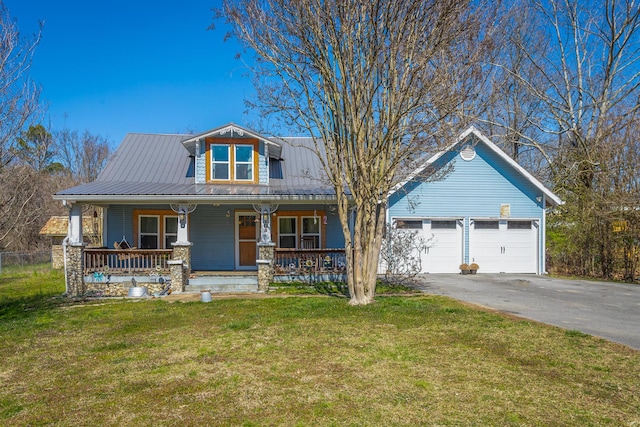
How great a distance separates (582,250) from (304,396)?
1610 centimetres

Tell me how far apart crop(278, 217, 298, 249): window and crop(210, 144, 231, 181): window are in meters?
2.50

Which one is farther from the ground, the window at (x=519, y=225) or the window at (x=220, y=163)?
the window at (x=220, y=163)

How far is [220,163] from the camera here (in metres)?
15.0

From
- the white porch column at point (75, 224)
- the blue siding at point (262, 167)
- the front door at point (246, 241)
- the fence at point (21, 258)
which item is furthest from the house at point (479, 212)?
the fence at point (21, 258)

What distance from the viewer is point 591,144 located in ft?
60.0

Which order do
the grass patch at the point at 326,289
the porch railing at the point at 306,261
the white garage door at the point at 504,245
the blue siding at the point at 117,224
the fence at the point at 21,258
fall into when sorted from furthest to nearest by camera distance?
1. the fence at the point at 21,258
2. the white garage door at the point at 504,245
3. the blue siding at the point at 117,224
4. the porch railing at the point at 306,261
5. the grass patch at the point at 326,289

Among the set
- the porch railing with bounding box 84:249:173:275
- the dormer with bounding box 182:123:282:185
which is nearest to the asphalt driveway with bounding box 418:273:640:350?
the dormer with bounding box 182:123:282:185

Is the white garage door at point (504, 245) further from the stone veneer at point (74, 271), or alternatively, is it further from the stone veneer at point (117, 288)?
the stone veneer at point (74, 271)

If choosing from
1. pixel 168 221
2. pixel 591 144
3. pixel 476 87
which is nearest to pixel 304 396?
pixel 476 87

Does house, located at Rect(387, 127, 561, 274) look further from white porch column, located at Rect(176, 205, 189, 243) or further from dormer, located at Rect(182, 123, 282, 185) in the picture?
white porch column, located at Rect(176, 205, 189, 243)

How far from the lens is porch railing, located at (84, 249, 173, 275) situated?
42.2 ft

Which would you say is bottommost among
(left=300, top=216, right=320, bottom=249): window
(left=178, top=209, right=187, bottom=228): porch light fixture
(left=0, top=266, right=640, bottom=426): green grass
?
(left=0, top=266, right=640, bottom=426): green grass

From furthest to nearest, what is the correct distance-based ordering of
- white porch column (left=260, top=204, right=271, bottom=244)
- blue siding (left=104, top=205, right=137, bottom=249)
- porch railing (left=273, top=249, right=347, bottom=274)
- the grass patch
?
blue siding (left=104, top=205, right=137, bottom=249), porch railing (left=273, top=249, right=347, bottom=274), white porch column (left=260, top=204, right=271, bottom=244), the grass patch

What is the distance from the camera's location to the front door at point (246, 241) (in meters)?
15.6
